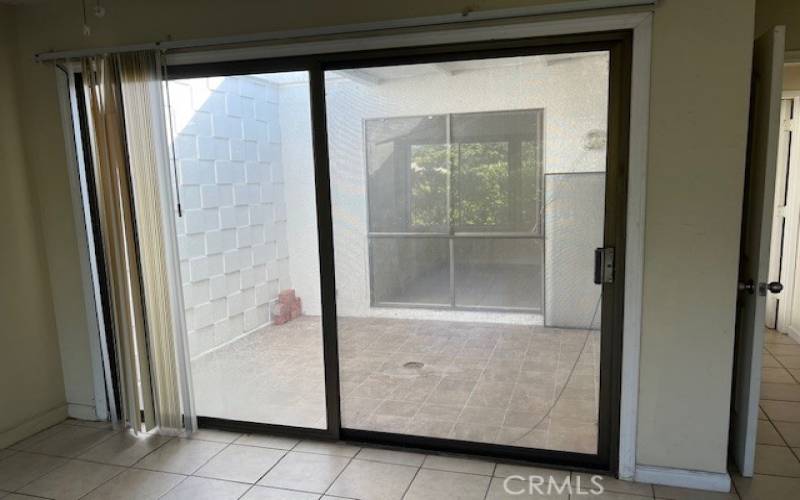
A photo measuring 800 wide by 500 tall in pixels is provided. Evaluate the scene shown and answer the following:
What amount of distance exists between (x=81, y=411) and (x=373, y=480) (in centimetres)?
203

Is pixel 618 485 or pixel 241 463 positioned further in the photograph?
pixel 241 463

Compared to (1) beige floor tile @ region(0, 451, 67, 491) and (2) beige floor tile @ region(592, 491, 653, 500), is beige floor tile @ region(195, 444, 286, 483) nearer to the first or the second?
(1) beige floor tile @ region(0, 451, 67, 491)

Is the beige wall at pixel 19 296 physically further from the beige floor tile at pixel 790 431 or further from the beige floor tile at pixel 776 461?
the beige floor tile at pixel 790 431

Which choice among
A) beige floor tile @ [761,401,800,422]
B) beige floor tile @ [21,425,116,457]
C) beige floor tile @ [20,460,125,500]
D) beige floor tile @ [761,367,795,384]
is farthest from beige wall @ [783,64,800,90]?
beige floor tile @ [21,425,116,457]

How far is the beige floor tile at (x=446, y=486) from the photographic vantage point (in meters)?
2.43

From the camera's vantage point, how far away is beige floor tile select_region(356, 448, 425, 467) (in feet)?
9.00

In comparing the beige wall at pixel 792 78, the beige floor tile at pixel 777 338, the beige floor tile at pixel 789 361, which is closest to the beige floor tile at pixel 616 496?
the beige floor tile at pixel 789 361

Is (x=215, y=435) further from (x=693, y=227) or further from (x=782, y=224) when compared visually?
(x=782, y=224)

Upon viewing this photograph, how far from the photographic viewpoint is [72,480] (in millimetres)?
2686

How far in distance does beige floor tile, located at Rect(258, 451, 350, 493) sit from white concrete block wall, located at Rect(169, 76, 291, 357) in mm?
839

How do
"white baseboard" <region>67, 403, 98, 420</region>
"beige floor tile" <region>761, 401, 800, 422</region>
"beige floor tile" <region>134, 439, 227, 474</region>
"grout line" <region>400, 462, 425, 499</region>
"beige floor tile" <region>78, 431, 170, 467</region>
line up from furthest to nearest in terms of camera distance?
"white baseboard" <region>67, 403, 98, 420</region>
"beige floor tile" <region>761, 401, 800, 422</region>
"beige floor tile" <region>78, 431, 170, 467</region>
"beige floor tile" <region>134, 439, 227, 474</region>
"grout line" <region>400, 462, 425, 499</region>

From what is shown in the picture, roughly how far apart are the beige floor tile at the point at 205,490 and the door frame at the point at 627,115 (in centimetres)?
148

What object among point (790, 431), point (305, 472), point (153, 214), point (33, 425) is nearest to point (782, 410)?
point (790, 431)

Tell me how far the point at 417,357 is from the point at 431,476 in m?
0.60
